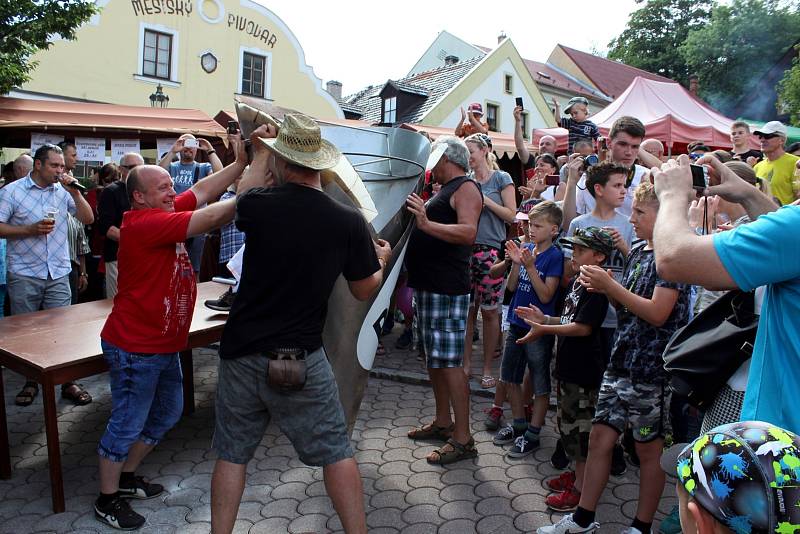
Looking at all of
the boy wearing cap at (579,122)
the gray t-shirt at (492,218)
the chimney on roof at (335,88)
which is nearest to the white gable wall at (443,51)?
the chimney on roof at (335,88)

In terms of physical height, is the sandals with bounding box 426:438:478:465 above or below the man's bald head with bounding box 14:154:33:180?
below

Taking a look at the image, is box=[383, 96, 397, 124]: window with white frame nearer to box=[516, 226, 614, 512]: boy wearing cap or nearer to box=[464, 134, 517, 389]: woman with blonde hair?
box=[464, 134, 517, 389]: woman with blonde hair

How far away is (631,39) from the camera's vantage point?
49.4m

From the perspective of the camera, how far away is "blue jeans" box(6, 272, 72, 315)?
16.6 ft

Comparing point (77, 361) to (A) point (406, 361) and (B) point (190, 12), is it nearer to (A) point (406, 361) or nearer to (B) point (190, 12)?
(A) point (406, 361)

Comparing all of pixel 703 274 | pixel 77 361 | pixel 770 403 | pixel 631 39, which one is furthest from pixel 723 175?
pixel 631 39

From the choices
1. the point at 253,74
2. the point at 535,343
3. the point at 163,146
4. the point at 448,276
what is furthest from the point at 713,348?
the point at 253,74

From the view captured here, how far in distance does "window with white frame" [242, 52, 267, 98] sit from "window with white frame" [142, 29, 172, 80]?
8.53ft

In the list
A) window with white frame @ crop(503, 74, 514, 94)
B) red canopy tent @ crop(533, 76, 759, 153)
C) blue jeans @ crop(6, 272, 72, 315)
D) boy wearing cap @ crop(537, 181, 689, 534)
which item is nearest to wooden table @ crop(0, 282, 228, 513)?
blue jeans @ crop(6, 272, 72, 315)

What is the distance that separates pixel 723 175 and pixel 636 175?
2407 mm

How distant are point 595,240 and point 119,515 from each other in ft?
9.10

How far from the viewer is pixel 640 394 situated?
2.86 metres

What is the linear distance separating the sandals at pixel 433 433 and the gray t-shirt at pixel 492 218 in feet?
5.99

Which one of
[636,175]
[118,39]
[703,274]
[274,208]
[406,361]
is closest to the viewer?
[703,274]
